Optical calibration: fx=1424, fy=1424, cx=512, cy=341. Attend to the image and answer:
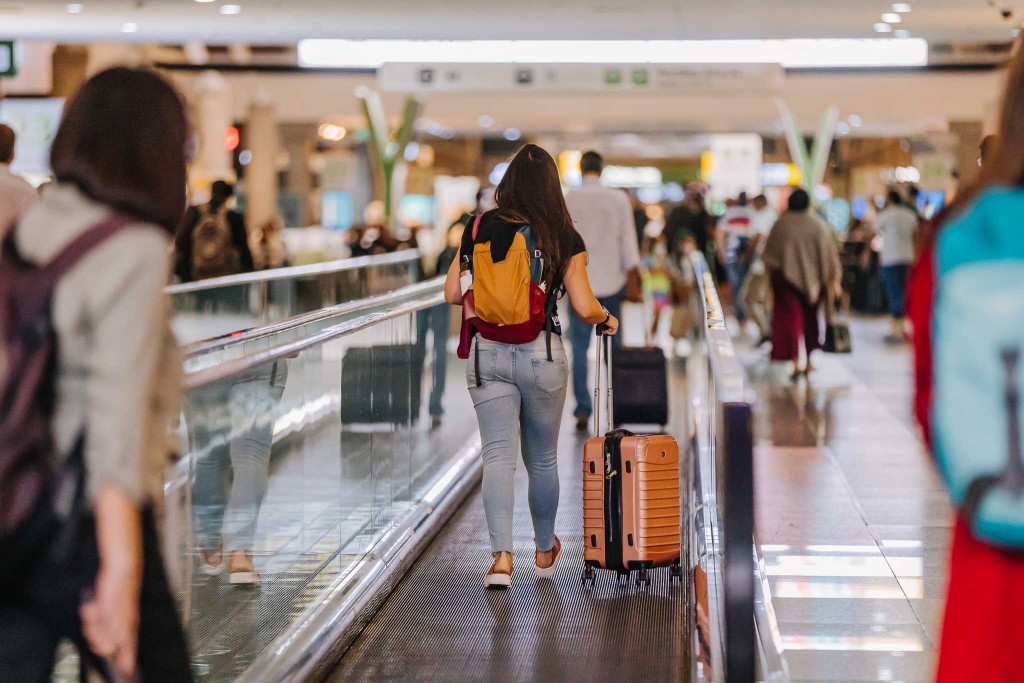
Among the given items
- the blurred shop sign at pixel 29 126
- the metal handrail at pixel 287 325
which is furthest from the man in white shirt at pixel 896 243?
the metal handrail at pixel 287 325

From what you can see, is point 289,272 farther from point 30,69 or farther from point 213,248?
point 30,69

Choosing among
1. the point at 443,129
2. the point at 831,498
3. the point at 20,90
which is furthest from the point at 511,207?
the point at 443,129

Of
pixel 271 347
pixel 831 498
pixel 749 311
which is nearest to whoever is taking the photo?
pixel 271 347

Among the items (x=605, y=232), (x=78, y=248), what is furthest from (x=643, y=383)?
(x=78, y=248)

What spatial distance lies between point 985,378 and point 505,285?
126 inches

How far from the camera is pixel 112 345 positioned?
212 centimetres

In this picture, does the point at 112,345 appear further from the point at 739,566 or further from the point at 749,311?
the point at 749,311

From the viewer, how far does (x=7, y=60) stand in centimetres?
1508

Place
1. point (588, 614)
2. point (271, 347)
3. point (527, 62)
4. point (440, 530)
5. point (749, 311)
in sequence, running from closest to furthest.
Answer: point (271, 347) < point (588, 614) < point (440, 530) < point (749, 311) < point (527, 62)

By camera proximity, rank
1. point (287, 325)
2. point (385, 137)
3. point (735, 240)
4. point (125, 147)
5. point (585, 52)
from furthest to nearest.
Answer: point (385, 137) → point (585, 52) → point (735, 240) → point (287, 325) → point (125, 147)

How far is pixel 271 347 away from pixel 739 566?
151cm

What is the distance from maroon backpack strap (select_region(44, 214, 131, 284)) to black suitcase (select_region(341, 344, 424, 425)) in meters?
3.01

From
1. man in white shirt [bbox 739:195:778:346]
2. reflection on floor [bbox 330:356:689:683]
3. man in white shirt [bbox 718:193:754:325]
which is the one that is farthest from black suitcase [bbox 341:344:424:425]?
man in white shirt [bbox 718:193:754:325]

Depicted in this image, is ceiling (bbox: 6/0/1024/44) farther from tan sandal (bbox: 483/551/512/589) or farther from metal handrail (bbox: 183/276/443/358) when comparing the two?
tan sandal (bbox: 483/551/512/589)
